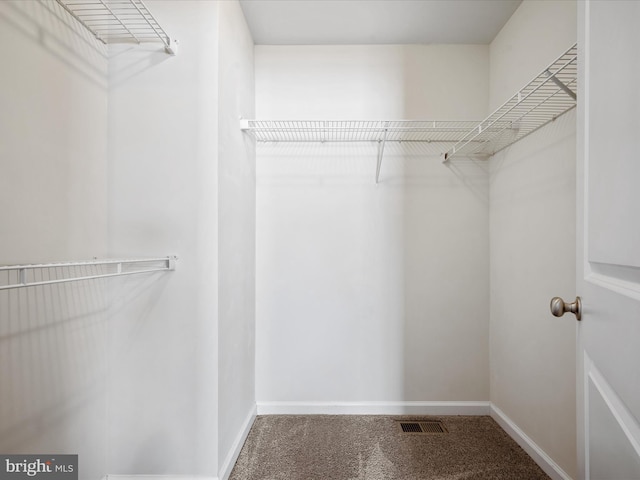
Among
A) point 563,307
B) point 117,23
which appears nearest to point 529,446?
point 563,307

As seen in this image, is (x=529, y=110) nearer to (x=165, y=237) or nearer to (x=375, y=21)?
(x=375, y=21)

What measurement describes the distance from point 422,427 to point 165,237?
1.76 meters

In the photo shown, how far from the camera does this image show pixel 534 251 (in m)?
1.63

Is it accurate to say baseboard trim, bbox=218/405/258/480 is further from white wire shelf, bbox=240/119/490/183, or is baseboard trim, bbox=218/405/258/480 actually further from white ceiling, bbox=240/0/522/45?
white ceiling, bbox=240/0/522/45

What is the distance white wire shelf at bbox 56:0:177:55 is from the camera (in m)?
1.23

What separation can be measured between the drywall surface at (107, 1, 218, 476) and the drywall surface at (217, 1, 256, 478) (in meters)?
0.06

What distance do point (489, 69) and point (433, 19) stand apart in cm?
52

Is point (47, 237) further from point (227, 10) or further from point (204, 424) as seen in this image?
point (227, 10)

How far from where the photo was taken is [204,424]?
4.45 ft

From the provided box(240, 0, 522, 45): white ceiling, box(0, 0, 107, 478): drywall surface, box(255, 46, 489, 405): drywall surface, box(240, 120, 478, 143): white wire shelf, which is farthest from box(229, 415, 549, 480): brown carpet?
box(240, 0, 522, 45): white ceiling

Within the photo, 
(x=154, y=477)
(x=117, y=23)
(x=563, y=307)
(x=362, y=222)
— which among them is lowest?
(x=154, y=477)

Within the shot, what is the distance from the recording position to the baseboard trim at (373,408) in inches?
80.9

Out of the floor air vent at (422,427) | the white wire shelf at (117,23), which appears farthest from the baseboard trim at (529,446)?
the white wire shelf at (117,23)

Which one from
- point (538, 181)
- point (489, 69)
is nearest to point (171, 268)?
point (538, 181)
